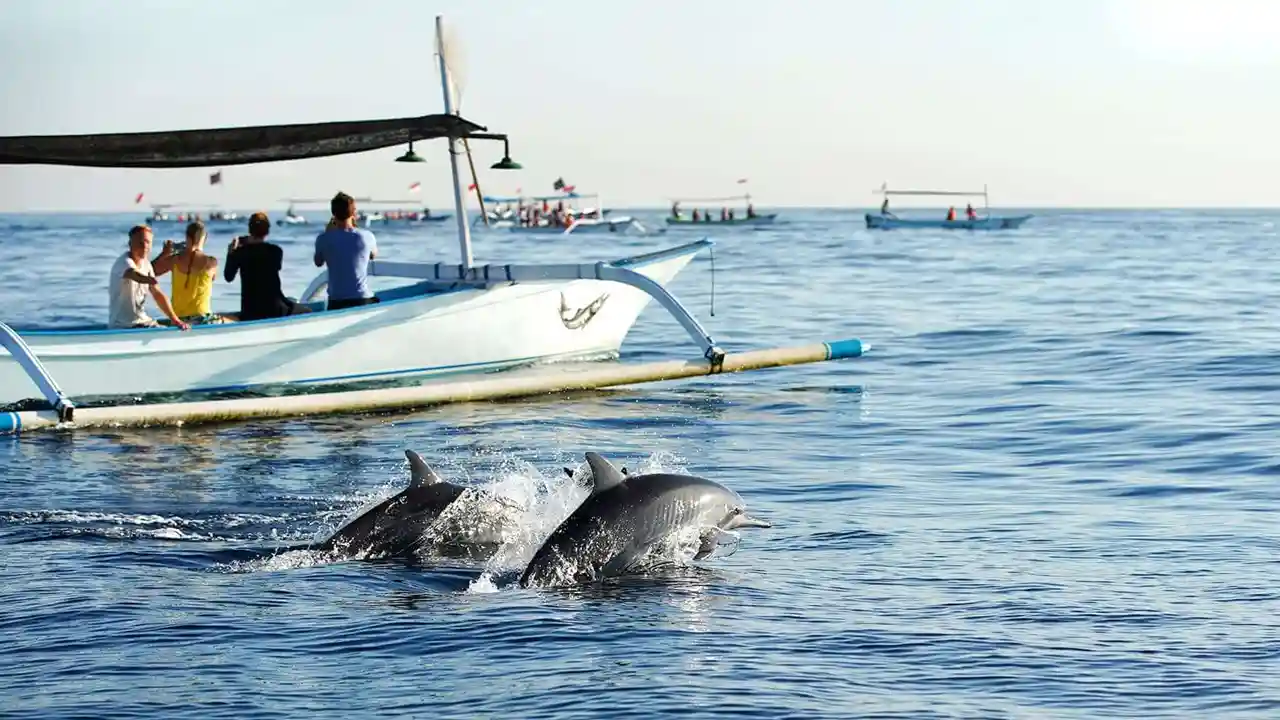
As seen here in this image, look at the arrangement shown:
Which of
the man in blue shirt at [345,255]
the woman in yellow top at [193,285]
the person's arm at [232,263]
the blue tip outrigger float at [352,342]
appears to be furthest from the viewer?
the man in blue shirt at [345,255]

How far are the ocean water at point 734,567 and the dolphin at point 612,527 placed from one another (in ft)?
0.61

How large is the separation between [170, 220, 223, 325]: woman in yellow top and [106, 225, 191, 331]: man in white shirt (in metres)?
0.18

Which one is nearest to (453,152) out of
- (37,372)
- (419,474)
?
(37,372)

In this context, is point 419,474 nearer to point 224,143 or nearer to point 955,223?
point 224,143

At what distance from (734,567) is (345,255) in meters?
9.79

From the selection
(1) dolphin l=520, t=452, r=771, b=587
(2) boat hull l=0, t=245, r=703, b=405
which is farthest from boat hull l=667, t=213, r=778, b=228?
(1) dolphin l=520, t=452, r=771, b=587

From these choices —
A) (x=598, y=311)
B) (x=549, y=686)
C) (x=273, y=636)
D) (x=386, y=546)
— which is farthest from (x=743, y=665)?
(x=598, y=311)

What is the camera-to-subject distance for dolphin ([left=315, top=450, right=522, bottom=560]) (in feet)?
36.2

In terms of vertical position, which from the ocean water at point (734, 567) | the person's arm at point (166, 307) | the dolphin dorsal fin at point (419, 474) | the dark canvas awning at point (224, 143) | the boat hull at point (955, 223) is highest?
the dark canvas awning at point (224, 143)

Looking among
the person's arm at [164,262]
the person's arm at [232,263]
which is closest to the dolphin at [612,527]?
the person's arm at [232,263]

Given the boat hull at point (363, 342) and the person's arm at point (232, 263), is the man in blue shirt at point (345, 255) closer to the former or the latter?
the boat hull at point (363, 342)

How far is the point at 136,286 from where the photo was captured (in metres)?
18.2

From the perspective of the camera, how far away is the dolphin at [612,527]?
10289 millimetres

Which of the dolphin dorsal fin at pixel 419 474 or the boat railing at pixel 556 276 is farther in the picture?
the boat railing at pixel 556 276
